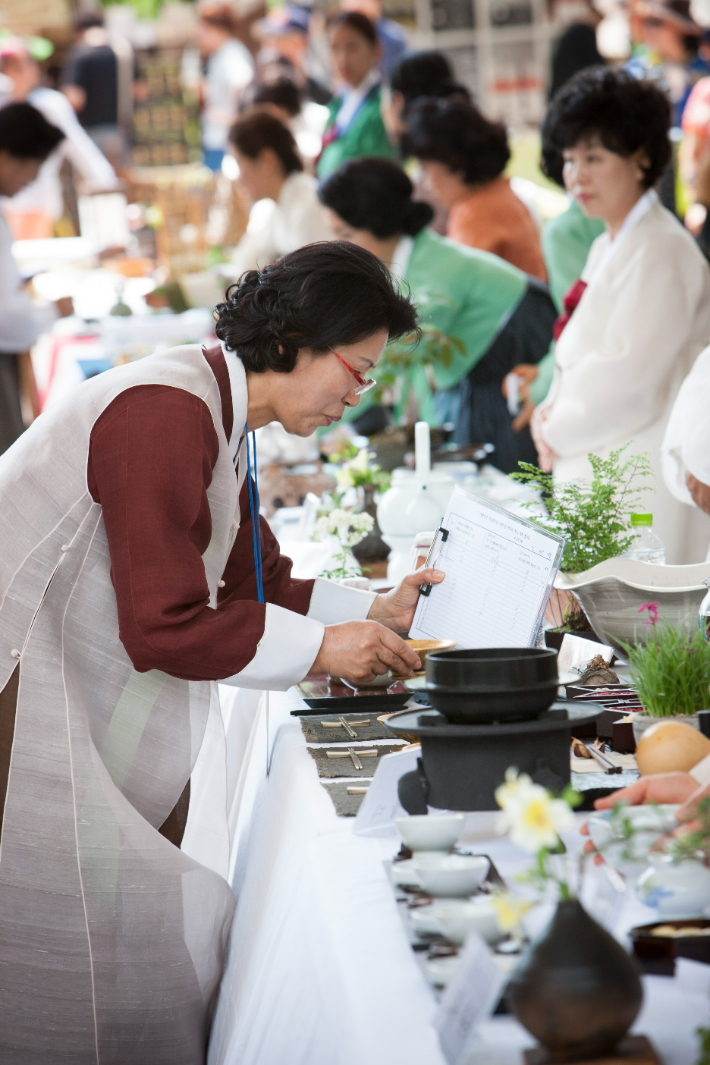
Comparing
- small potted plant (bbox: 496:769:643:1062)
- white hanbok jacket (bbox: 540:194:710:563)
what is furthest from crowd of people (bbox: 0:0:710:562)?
small potted plant (bbox: 496:769:643:1062)

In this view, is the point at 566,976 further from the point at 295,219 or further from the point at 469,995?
the point at 295,219

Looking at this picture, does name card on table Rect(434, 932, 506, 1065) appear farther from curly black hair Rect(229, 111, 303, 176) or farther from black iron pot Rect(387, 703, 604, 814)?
curly black hair Rect(229, 111, 303, 176)

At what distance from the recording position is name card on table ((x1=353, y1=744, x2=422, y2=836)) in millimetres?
1070

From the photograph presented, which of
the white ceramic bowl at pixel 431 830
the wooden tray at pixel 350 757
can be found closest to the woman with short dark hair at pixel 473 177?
the wooden tray at pixel 350 757

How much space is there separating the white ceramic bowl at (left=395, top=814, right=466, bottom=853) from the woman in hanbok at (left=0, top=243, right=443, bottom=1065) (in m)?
0.45

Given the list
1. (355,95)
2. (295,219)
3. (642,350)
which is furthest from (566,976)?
(355,95)

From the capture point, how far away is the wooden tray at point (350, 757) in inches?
50.8

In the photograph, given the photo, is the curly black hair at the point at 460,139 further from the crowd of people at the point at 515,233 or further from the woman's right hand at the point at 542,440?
the woman's right hand at the point at 542,440

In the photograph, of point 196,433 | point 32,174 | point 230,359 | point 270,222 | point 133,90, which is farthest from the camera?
point 133,90

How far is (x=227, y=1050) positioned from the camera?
1237 mm

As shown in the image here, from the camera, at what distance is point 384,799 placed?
1.08 m

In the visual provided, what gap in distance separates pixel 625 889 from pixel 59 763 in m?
0.80

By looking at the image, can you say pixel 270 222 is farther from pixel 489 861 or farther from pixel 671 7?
pixel 489 861

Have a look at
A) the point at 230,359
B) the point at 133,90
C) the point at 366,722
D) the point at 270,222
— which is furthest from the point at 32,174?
the point at 133,90
